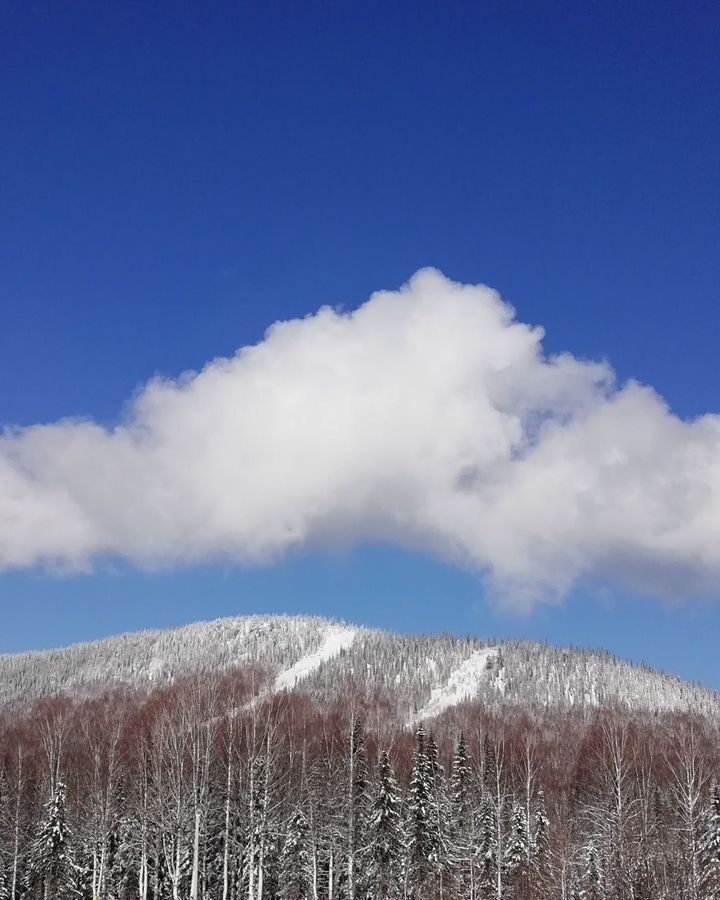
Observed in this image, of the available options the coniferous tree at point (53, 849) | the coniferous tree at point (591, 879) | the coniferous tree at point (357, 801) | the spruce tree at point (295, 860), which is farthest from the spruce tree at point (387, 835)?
the coniferous tree at point (53, 849)

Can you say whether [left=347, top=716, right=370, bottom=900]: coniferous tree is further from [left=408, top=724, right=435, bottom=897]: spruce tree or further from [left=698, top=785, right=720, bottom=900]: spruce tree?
[left=698, top=785, right=720, bottom=900]: spruce tree

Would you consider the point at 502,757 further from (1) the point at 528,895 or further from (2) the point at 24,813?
(2) the point at 24,813

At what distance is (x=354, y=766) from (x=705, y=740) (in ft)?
243

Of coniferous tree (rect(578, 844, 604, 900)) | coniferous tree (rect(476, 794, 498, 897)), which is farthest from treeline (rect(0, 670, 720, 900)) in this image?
coniferous tree (rect(578, 844, 604, 900))

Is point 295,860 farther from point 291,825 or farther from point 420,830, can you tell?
point 420,830

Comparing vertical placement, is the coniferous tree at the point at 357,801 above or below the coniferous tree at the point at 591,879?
above

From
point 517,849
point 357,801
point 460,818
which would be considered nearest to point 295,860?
point 357,801

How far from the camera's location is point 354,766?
6538cm

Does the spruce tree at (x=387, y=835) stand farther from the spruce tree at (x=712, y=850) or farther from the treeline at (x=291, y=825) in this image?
the spruce tree at (x=712, y=850)

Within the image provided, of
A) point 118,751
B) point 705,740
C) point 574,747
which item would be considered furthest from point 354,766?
point 705,740

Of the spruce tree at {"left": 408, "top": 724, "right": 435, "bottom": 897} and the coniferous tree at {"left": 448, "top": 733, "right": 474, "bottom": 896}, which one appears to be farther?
the coniferous tree at {"left": 448, "top": 733, "right": 474, "bottom": 896}

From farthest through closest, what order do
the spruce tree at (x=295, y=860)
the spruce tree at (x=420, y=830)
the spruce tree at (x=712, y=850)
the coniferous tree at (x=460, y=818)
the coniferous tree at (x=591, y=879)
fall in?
the coniferous tree at (x=460, y=818) → the spruce tree at (x=295, y=860) → the spruce tree at (x=420, y=830) → the spruce tree at (x=712, y=850) → the coniferous tree at (x=591, y=879)

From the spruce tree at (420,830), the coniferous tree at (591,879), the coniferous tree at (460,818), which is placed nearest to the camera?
the coniferous tree at (591,879)

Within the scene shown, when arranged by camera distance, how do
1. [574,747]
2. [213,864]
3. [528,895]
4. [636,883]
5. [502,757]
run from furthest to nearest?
[574,747]
[502,757]
[213,864]
[528,895]
[636,883]
